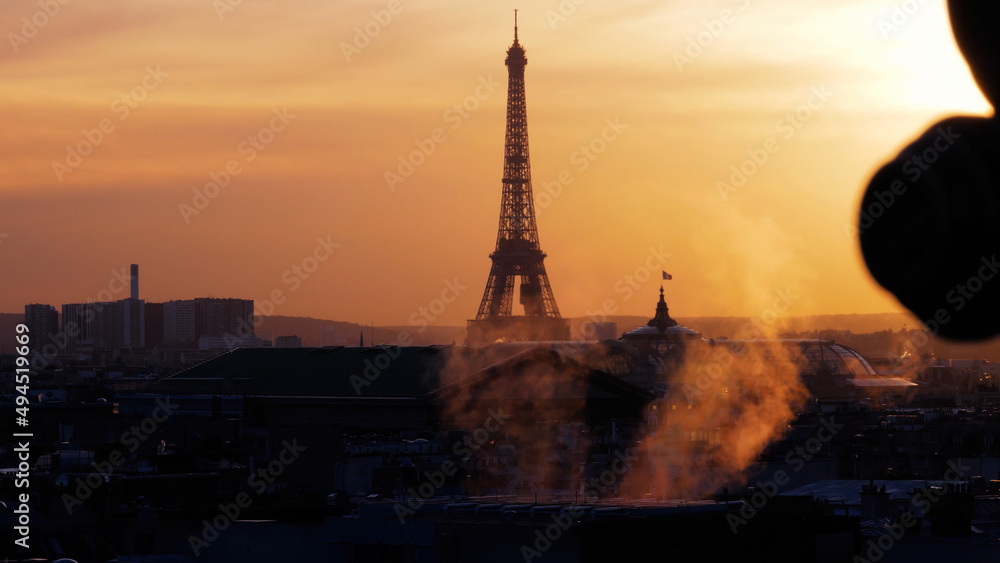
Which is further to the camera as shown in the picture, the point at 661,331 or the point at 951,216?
the point at 661,331

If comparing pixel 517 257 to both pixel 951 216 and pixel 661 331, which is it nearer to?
pixel 661 331

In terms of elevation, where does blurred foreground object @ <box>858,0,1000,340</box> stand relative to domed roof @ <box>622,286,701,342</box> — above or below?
below

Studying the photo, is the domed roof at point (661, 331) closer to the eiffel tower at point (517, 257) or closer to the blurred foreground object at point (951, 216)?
the eiffel tower at point (517, 257)

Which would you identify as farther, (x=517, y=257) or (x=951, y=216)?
(x=517, y=257)

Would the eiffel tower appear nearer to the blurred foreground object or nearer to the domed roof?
the domed roof

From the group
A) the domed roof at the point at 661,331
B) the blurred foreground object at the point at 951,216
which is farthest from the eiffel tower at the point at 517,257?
the blurred foreground object at the point at 951,216

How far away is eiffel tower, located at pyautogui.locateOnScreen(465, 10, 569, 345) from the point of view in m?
126

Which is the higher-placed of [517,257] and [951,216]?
[517,257]

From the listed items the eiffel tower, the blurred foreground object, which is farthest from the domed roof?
the blurred foreground object

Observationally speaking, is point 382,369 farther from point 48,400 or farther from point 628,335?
point 628,335

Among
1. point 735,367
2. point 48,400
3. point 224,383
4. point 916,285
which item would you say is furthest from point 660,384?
point 916,285

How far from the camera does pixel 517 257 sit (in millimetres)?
129000

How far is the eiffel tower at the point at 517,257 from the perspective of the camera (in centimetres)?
12625

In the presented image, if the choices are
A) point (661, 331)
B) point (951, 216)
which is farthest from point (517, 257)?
point (951, 216)
